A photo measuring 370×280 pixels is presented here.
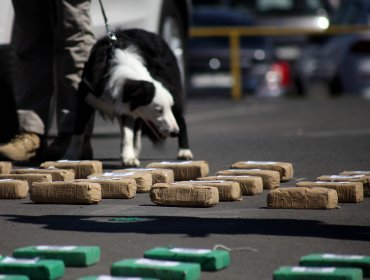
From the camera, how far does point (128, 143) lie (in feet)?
29.0

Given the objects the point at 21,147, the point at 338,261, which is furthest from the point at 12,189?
the point at 338,261

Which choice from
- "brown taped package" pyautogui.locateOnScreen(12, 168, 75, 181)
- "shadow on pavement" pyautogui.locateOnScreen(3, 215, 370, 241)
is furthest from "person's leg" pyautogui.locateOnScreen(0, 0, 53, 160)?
"shadow on pavement" pyautogui.locateOnScreen(3, 215, 370, 241)

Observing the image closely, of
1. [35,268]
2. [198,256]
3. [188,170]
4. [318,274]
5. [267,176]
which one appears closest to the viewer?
[318,274]

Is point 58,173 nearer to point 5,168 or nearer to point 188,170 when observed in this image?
point 5,168

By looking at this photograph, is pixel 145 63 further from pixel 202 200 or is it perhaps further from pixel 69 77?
pixel 202 200

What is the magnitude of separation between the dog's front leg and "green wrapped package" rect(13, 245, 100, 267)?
3684 mm

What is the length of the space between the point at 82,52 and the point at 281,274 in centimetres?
505

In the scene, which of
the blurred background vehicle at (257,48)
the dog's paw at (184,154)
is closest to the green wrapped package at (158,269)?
the dog's paw at (184,154)

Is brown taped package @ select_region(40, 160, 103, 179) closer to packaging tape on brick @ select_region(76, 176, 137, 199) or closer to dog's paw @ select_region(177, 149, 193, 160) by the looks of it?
packaging tape on brick @ select_region(76, 176, 137, 199)

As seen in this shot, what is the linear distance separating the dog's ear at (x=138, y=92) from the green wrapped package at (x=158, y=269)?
160 inches

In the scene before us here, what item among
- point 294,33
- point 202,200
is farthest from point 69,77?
point 294,33

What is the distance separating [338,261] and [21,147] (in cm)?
482

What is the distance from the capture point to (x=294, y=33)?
23.0 meters

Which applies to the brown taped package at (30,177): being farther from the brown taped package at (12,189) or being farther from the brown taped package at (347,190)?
the brown taped package at (347,190)
